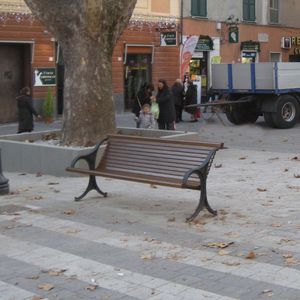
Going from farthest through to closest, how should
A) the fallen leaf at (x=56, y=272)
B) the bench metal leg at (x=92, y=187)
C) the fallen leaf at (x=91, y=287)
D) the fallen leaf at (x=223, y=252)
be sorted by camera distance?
the bench metal leg at (x=92, y=187)
the fallen leaf at (x=223, y=252)
the fallen leaf at (x=56, y=272)
the fallen leaf at (x=91, y=287)

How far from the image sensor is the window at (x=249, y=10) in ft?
103

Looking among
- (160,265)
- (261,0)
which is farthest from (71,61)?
(261,0)

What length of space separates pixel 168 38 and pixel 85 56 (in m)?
15.3

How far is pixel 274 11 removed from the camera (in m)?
33.9

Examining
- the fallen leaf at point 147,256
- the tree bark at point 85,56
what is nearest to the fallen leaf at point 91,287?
the fallen leaf at point 147,256

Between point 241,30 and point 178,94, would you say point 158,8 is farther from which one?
point 178,94

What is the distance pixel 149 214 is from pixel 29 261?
2160 mm

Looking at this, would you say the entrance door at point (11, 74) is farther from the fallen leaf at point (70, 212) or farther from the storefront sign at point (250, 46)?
the fallen leaf at point (70, 212)

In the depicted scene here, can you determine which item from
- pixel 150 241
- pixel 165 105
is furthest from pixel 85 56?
pixel 150 241

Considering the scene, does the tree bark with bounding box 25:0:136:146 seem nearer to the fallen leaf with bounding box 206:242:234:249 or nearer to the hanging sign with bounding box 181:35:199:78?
the fallen leaf with bounding box 206:242:234:249

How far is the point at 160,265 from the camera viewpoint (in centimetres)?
544

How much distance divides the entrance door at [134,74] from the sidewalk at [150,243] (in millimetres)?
15992

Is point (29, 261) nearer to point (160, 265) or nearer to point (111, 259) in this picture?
point (111, 259)

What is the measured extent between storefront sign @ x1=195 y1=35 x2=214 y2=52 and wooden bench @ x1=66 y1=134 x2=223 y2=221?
68.2 ft
